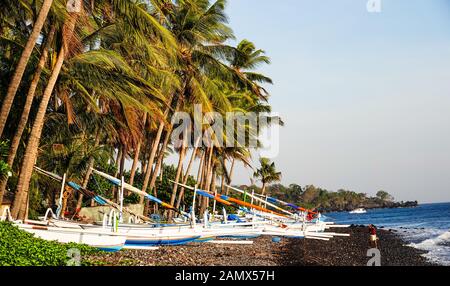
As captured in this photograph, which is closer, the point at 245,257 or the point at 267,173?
the point at 245,257

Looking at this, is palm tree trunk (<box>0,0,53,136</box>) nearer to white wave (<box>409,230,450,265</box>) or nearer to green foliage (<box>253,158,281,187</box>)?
white wave (<box>409,230,450,265</box>)

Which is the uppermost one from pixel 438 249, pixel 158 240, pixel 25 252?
pixel 25 252

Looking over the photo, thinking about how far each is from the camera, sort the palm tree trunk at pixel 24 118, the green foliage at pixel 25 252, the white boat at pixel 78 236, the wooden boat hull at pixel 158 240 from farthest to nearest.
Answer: the wooden boat hull at pixel 158 240 < the palm tree trunk at pixel 24 118 < the white boat at pixel 78 236 < the green foliage at pixel 25 252

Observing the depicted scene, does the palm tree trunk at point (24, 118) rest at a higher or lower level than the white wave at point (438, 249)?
higher

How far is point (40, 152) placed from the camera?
64.0ft

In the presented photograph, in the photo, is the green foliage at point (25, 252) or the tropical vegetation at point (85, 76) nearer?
the green foliage at point (25, 252)

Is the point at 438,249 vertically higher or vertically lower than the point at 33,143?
lower
